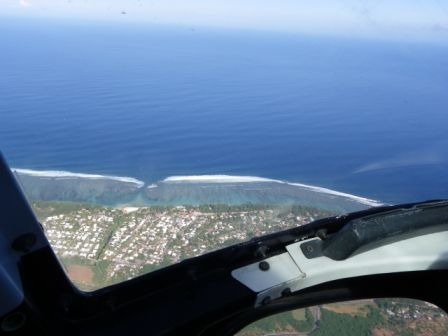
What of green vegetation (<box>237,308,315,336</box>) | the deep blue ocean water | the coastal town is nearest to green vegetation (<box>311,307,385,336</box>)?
green vegetation (<box>237,308,315,336</box>)

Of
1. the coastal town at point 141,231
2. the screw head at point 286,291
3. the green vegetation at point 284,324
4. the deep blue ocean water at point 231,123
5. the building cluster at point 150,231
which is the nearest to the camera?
the screw head at point 286,291

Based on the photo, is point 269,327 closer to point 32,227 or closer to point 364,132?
point 32,227

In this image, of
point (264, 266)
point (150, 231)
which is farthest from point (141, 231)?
point (264, 266)

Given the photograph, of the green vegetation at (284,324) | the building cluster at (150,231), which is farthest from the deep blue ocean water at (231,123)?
the green vegetation at (284,324)

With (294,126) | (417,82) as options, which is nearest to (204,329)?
(294,126)

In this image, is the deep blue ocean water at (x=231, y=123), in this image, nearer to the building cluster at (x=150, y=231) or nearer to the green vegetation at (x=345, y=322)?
the building cluster at (x=150, y=231)
